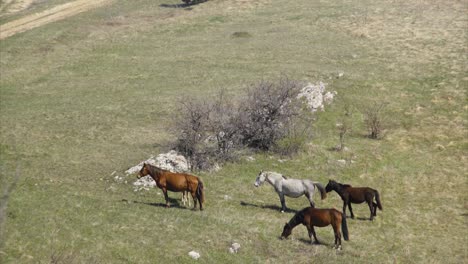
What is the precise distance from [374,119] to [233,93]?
12059 mm

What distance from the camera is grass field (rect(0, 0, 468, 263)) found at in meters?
18.4

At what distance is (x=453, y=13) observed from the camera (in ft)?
201

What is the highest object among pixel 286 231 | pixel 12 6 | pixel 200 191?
pixel 200 191

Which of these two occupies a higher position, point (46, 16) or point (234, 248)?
point (234, 248)

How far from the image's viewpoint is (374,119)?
104ft

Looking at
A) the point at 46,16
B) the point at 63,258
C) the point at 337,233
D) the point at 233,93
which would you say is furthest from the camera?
the point at 46,16

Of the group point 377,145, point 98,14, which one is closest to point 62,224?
point 377,145

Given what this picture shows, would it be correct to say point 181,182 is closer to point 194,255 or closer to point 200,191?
point 200,191

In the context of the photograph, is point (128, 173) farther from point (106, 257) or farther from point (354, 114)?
point (354, 114)

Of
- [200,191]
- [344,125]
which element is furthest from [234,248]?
[344,125]

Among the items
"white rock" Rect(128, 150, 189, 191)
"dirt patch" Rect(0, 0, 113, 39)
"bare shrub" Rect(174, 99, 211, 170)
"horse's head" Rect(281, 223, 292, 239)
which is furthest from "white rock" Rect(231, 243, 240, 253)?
"dirt patch" Rect(0, 0, 113, 39)

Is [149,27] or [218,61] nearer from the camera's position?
[218,61]

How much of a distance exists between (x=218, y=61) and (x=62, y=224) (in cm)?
3261

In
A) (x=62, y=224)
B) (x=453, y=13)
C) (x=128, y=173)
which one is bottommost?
(x=453, y=13)
